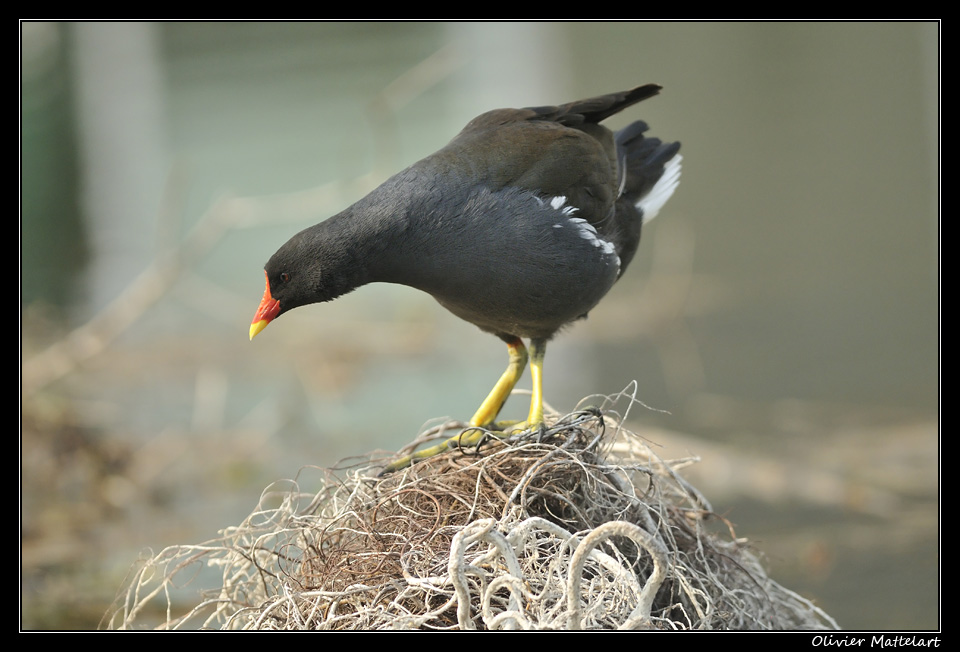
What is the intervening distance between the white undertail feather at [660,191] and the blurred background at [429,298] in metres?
0.78

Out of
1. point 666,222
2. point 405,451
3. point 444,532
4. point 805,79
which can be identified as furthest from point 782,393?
point 805,79

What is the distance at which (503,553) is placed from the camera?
2088mm

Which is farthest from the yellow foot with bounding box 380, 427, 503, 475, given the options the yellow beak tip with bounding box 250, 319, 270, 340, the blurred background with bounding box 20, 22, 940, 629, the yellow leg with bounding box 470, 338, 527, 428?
the blurred background with bounding box 20, 22, 940, 629

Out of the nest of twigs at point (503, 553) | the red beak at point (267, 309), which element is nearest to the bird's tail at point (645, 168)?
the nest of twigs at point (503, 553)

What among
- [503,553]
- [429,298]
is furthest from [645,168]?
[429,298]

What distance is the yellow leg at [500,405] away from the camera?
303 centimetres

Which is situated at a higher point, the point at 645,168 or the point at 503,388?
the point at 645,168

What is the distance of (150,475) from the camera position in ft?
18.1

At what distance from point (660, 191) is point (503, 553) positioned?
6.63 ft

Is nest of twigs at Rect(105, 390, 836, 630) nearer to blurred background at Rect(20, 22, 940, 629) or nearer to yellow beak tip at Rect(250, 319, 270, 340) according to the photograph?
yellow beak tip at Rect(250, 319, 270, 340)

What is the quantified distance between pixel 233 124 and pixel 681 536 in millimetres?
13046

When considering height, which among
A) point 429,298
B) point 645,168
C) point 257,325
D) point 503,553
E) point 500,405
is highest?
point 645,168

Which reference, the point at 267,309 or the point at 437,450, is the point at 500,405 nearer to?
the point at 437,450

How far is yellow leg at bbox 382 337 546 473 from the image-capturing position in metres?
3.03
